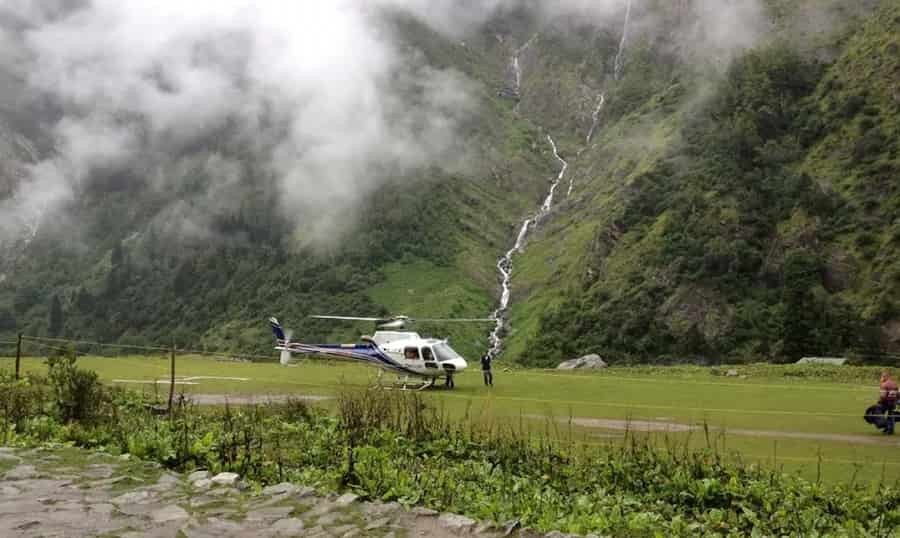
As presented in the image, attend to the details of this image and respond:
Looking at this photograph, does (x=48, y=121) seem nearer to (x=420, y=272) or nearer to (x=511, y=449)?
(x=420, y=272)

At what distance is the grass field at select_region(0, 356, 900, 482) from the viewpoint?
13734 mm

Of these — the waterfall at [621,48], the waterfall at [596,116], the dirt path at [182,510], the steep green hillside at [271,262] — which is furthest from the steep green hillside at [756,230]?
the dirt path at [182,510]

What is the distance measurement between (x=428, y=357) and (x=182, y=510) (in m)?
19.3

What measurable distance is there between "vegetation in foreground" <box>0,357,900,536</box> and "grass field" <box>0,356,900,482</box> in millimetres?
1187

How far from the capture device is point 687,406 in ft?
69.2

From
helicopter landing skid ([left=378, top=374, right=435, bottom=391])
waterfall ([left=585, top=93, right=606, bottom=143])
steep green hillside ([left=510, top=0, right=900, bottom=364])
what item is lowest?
helicopter landing skid ([left=378, top=374, right=435, bottom=391])

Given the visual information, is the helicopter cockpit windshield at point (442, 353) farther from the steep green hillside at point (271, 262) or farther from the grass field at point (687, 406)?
the steep green hillside at point (271, 262)

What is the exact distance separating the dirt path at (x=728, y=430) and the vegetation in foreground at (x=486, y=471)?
2.19m

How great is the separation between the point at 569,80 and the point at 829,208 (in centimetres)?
7493

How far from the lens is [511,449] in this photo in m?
12.0

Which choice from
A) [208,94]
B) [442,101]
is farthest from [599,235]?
[208,94]

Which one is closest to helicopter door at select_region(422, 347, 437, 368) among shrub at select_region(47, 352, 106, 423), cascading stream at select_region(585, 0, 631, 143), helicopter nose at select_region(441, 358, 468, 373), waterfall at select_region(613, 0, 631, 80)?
helicopter nose at select_region(441, 358, 468, 373)

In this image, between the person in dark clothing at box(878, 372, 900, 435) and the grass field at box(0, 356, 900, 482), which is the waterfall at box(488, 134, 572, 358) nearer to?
the grass field at box(0, 356, 900, 482)

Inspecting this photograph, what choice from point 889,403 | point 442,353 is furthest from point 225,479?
point 442,353
